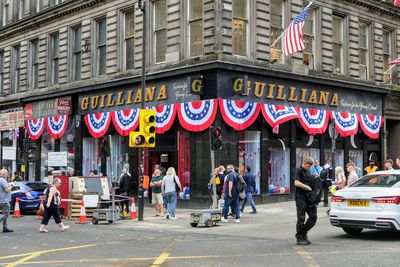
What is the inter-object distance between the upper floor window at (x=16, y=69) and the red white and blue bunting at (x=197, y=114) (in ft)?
51.4

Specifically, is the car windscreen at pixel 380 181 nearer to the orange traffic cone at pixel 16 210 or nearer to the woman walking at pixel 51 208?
Result: the woman walking at pixel 51 208

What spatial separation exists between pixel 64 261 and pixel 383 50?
2493 centimetres

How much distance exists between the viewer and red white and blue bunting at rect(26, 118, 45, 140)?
3155cm

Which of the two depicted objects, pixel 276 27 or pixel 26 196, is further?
pixel 276 27

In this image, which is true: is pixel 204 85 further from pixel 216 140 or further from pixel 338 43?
pixel 338 43

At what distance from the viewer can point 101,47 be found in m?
28.5

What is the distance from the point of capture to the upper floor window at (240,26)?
23.0m

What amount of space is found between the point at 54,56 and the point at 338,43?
15.6 m

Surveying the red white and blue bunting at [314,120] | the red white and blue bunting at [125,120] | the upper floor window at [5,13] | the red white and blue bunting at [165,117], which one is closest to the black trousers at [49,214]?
the red white and blue bunting at [165,117]

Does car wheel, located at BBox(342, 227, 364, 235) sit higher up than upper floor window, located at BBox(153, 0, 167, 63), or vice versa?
upper floor window, located at BBox(153, 0, 167, 63)

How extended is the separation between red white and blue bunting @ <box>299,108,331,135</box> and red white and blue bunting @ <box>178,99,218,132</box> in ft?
16.1

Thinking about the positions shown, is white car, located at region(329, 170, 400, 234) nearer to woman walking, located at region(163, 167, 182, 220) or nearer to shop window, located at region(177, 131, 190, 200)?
woman walking, located at region(163, 167, 182, 220)

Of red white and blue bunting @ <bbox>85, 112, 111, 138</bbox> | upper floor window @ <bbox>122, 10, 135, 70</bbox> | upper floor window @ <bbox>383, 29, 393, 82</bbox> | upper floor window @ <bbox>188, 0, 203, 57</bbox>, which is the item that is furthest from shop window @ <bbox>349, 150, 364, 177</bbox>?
red white and blue bunting @ <bbox>85, 112, 111, 138</bbox>

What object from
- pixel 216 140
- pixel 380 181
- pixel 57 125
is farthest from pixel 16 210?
pixel 380 181
